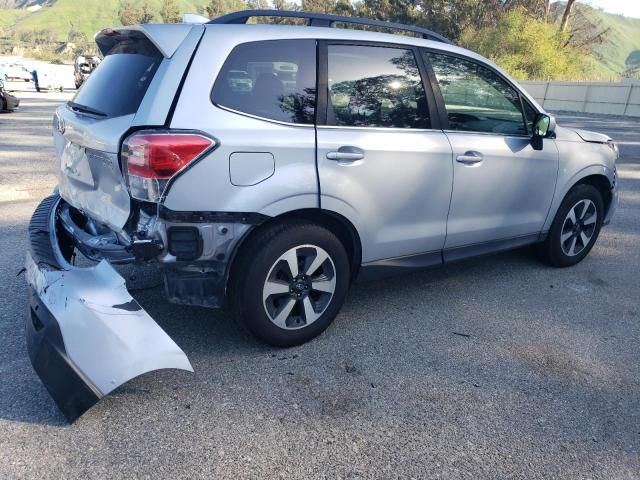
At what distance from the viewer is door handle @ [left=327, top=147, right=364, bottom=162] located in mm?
2934

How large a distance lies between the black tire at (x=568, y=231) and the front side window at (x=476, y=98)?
2.87 ft

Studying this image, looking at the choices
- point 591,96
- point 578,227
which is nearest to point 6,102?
point 578,227

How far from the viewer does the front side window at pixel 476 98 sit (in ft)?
11.6

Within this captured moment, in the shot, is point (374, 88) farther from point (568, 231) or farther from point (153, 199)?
point (568, 231)

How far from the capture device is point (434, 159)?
338 cm

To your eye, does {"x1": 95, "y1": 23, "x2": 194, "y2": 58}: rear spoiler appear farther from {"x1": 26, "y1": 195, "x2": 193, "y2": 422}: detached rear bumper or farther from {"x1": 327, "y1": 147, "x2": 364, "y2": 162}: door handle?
{"x1": 26, "y1": 195, "x2": 193, "y2": 422}: detached rear bumper

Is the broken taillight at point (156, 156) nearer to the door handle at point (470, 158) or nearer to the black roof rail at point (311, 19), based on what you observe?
the black roof rail at point (311, 19)

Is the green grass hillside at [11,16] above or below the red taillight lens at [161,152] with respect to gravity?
below

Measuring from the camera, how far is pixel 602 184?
182 inches

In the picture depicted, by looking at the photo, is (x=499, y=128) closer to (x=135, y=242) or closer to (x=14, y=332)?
(x=135, y=242)

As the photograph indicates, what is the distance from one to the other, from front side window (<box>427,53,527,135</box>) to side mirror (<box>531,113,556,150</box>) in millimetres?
84

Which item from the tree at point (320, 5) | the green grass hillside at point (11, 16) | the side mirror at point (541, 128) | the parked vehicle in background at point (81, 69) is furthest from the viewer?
the green grass hillside at point (11, 16)

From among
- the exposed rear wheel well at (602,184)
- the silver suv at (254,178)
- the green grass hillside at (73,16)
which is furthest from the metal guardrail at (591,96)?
the green grass hillside at (73,16)

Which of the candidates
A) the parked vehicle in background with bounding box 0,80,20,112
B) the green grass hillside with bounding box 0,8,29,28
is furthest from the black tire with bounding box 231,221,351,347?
the green grass hillside with bounding box 0,8,29,28
